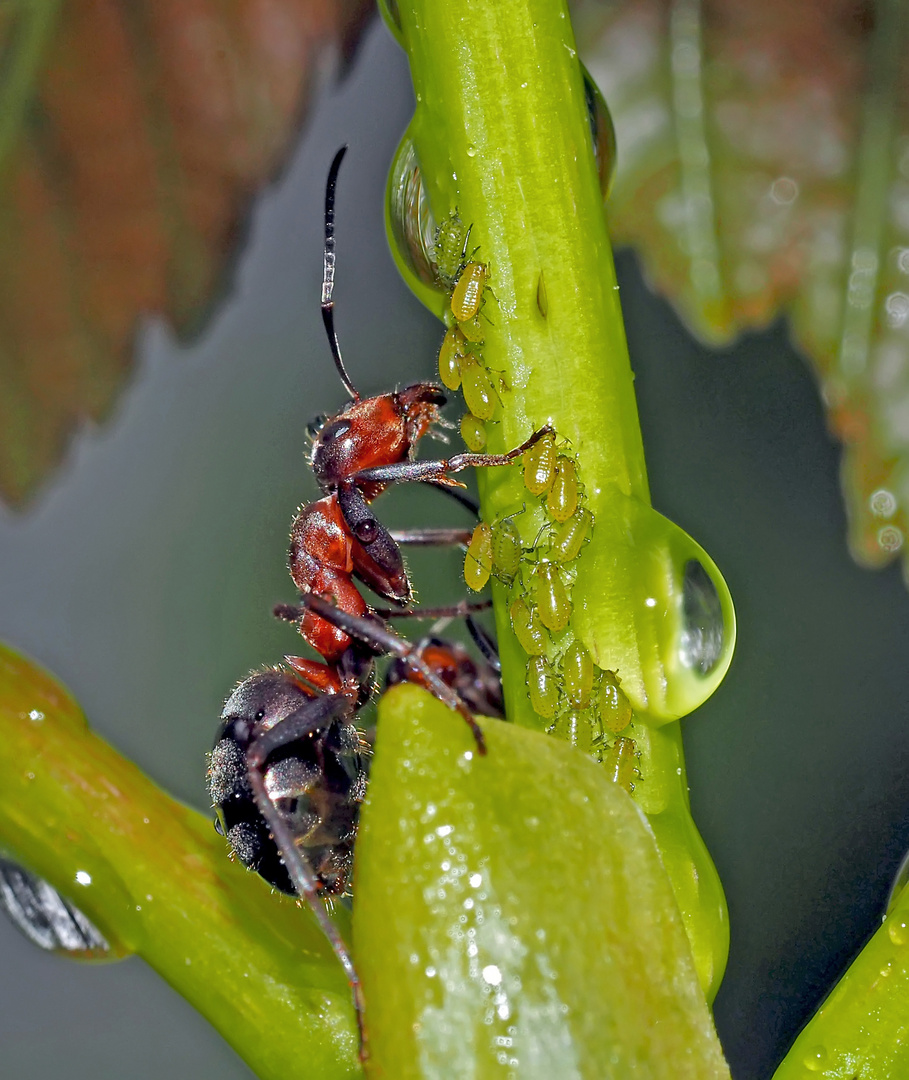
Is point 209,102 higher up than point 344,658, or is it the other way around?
point 209,102

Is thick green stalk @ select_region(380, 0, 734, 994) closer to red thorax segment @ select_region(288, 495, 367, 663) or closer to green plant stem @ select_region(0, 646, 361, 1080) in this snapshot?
green plant stem @ select_region(0, 646, 361, 1080)

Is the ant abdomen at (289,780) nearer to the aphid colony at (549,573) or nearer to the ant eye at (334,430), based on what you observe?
the ant eye at (334,430)

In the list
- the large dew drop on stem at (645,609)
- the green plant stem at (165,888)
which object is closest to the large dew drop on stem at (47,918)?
the green plant stem at (165,888)

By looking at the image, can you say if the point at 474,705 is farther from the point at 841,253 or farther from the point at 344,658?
the point at 841,253

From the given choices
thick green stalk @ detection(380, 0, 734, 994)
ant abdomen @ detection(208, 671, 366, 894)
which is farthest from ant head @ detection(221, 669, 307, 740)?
thick green stalk @ detection(380, 0, 734, 994)

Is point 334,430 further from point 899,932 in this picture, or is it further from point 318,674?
point 899,932

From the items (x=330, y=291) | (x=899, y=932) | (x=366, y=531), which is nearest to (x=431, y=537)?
(x=366, y=531)

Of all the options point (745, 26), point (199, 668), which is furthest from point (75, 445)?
point (745, 26)
